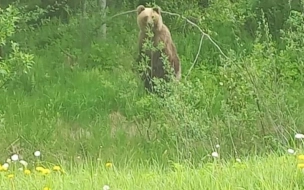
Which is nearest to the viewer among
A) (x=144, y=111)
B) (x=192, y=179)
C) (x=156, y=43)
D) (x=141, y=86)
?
(x=192, y=179)

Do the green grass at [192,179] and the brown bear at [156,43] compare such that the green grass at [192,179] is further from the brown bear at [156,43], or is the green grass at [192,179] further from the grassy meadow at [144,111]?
the brown bear at [156,43]

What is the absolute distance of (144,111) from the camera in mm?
9266

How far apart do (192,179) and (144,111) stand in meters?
4.82

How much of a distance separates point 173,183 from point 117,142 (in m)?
4.24

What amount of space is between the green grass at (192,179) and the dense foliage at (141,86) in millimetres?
1457

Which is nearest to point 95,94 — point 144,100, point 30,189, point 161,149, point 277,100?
point 144,100

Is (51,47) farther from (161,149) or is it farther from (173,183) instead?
(173,183)

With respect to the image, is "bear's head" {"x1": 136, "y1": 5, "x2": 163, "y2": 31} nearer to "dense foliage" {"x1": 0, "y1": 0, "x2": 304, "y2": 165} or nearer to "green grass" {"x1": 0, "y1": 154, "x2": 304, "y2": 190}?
"dense foliage" {"x1": 0, "y1": 0, "x2": 304, "y2": 165}

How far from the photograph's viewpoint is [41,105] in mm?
9828

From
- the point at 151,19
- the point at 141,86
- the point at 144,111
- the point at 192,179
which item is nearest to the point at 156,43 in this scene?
the point at 151,19

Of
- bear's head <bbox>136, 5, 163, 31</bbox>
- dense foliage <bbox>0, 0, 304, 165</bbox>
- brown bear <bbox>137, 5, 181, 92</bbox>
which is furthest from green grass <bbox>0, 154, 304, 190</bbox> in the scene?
bear's head <bbox>136, 5, 163, 31</bbox>

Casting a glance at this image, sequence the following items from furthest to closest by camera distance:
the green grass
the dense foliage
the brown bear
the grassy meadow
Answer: the brown bear < the dense foliage < the grassy meadow < the green grass

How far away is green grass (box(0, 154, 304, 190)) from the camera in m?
4.21

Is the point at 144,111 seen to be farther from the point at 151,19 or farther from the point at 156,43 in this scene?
the point at 151,19
